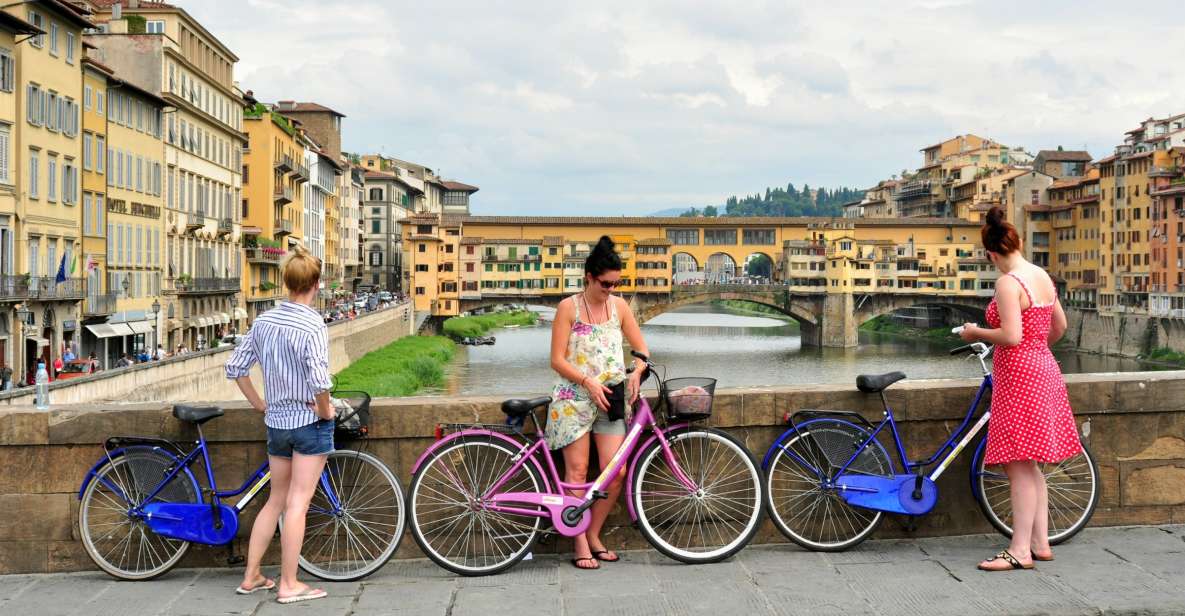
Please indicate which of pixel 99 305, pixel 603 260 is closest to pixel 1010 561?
pixel 603 260

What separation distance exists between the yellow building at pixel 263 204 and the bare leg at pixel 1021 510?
148 ft

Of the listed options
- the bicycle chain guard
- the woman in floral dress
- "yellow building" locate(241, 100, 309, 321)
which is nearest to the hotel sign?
"yellow building" locate(241, 100, 309, 321)

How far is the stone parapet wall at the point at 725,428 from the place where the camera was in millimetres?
5223

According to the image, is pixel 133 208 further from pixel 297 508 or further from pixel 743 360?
pixel 297 508

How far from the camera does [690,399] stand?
5.12 meters

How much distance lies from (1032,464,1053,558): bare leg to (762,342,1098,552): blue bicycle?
0.24m

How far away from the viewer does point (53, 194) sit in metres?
28.1

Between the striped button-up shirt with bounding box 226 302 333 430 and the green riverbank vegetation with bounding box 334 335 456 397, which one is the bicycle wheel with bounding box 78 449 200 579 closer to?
the striped button-up shirt with bounding box 226 302 333 430

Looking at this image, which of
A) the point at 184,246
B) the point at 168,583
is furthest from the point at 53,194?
the point at 168,583

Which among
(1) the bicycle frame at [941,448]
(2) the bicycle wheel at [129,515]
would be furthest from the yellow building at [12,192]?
(1) the bicycle frame at [941,448]

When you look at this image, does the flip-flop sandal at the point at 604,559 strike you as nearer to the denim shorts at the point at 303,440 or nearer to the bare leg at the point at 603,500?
the bare leg at the point at 603,500

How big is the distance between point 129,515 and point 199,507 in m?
0.30

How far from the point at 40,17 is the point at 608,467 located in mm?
25454

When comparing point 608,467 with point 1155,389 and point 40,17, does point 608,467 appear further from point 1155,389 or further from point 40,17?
point 40,17
